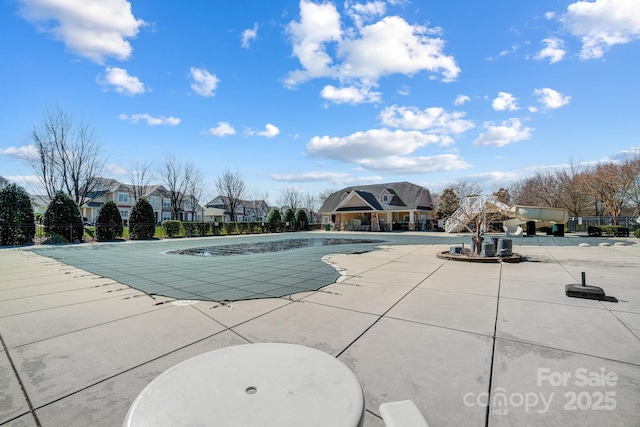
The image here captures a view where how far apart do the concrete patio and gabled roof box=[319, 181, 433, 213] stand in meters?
30.2

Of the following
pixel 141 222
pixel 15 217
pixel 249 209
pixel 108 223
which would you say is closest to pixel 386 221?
pixel 141 222

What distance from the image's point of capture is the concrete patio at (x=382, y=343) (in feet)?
8.04

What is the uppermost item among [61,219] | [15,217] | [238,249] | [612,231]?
[15,217]

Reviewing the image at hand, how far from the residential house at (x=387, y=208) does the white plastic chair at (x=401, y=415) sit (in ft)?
112

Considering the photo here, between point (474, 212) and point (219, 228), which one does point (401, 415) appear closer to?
point (474, 212)

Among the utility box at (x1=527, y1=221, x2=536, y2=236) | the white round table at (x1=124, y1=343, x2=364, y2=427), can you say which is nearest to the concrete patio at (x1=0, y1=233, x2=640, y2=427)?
the white round table at (x1=124, y1=343, x2=364, y2=427)

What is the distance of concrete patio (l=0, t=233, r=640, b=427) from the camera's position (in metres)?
2.45

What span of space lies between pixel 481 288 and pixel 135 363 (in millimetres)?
6483

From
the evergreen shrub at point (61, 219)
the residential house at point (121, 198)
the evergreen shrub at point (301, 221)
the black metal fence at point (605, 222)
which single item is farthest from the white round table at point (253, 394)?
the residential house at point (121, 198)

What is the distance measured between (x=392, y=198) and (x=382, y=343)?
35.8 m

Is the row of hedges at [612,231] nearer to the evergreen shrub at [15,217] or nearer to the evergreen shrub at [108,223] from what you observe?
the evergreen shrub at [108,223]

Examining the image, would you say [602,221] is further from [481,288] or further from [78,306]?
[78,306]

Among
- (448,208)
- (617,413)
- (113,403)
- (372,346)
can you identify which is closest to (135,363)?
(113,403)

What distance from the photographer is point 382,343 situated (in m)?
3.62
